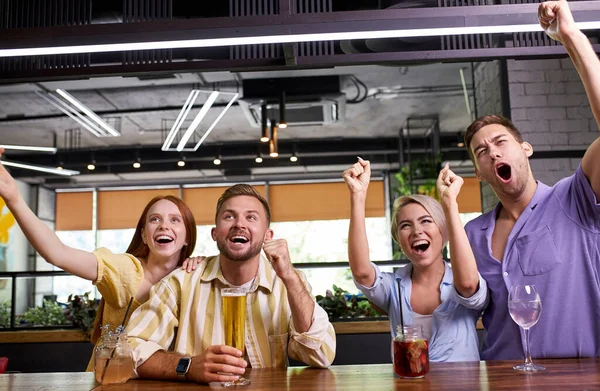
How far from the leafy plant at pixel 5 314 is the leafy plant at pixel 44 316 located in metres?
0.13

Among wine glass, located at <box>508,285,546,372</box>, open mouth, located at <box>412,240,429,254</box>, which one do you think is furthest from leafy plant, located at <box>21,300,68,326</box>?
wine glass, located at <box>508,285,546,372</box>

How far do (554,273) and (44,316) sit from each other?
13.5 ft

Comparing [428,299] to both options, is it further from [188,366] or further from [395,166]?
[395,166]

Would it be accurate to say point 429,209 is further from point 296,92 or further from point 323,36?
point 296,92

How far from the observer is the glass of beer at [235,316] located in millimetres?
1593

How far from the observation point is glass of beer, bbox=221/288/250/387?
5.23 ft

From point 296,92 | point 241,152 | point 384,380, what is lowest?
point 384,380

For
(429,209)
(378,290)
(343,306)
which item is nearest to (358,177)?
(429,209)

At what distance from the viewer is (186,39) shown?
184 centimetres

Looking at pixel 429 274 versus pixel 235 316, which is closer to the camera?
pixel 235 316

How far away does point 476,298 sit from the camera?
194 centimetres

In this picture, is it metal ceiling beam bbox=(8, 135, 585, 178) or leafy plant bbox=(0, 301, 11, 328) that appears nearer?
leafy plant bbox=(0, 301, 11, 328)

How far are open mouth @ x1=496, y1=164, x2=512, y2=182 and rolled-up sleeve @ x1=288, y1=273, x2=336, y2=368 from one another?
2.67 feet

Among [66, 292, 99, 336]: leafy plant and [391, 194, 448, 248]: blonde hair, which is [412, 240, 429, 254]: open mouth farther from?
[66, 292, 99, 336]: leafy plant
